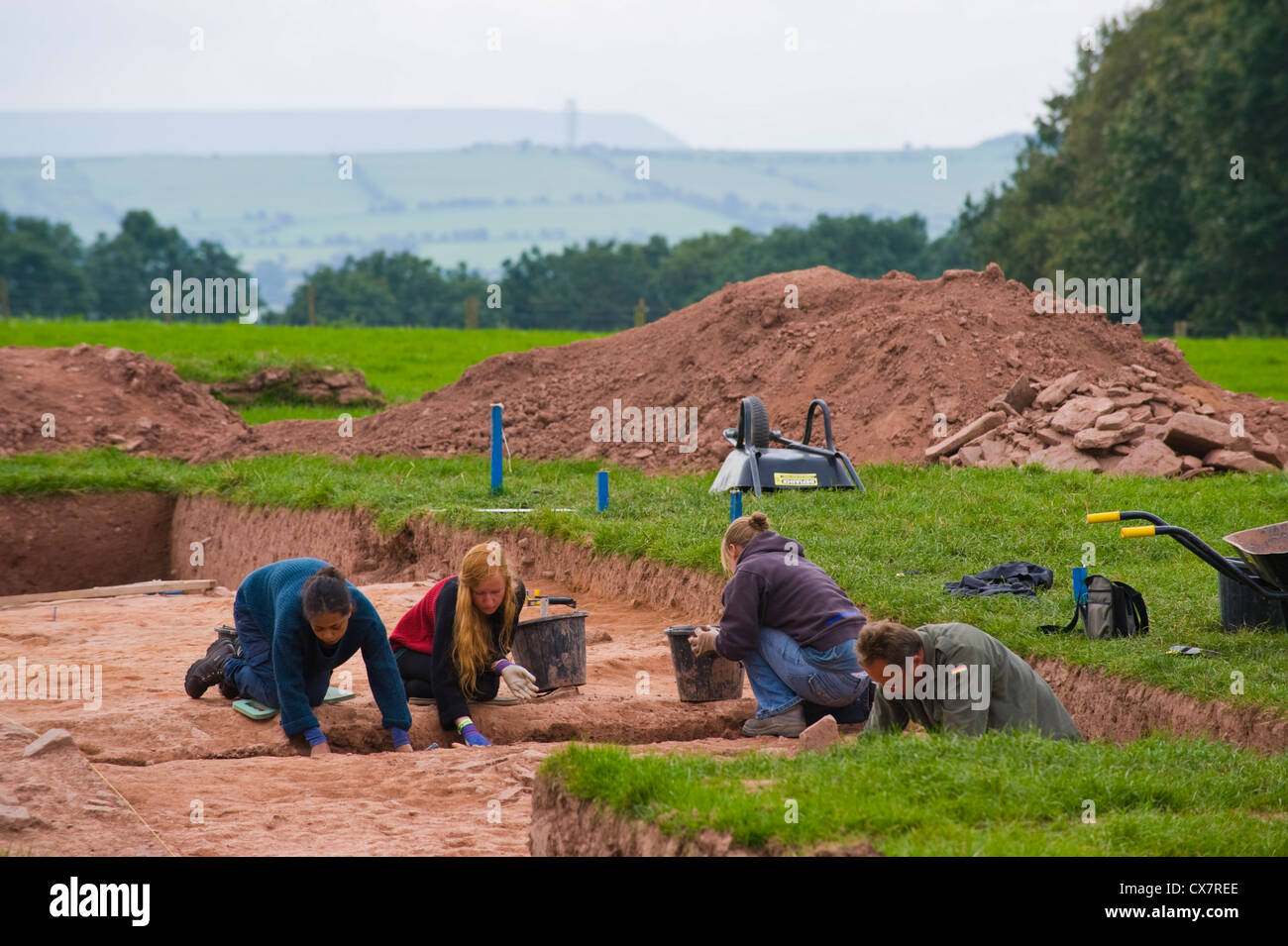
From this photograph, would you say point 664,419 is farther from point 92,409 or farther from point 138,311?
point 138,311

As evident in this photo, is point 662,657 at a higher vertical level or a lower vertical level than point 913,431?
lower

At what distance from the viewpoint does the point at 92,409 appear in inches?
765

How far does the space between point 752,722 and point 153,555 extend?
11.3 meters

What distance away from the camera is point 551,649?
→ 829 centimetres

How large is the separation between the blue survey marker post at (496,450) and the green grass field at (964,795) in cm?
826

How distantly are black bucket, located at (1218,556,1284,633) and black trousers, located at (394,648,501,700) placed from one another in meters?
4.51

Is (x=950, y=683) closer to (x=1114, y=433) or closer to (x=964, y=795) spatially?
(x=964, y=795)

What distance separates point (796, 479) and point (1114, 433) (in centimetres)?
370

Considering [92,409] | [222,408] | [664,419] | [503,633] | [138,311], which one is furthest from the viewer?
[138,311]

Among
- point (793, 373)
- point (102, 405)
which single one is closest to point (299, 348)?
point (102, 405)

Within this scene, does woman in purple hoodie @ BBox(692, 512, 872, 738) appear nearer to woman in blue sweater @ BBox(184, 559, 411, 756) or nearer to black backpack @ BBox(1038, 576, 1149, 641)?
black backpack @ BBox(1038, 576, 1149, 641)

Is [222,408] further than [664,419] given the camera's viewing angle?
Yes
